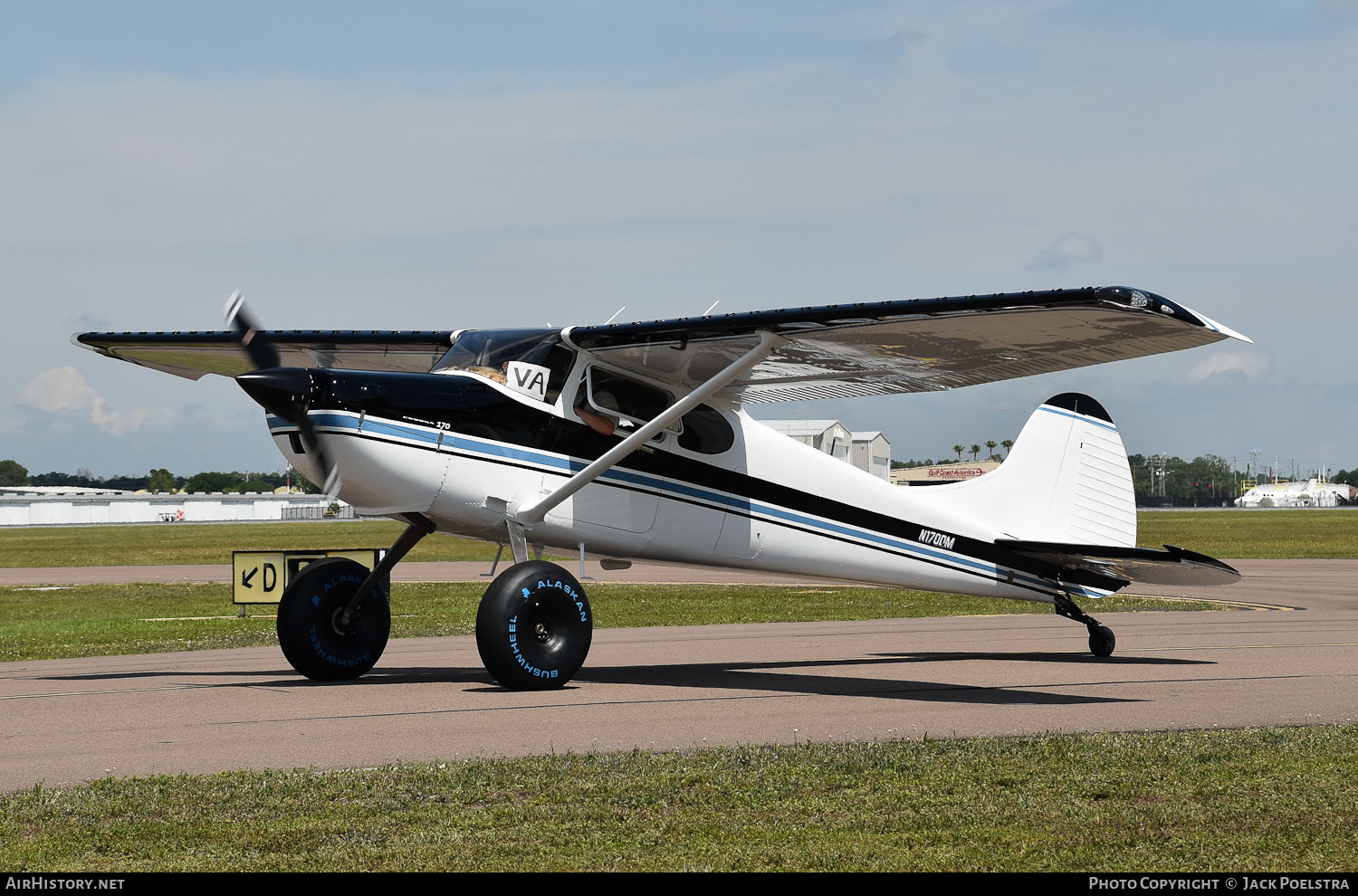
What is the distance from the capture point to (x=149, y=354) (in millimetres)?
14641

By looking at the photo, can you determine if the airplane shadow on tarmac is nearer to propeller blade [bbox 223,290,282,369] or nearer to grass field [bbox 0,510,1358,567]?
propeller blade [bbox 223,290,282,369]

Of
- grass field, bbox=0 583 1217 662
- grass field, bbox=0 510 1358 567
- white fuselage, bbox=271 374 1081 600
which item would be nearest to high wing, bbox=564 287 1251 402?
white fuselage, bbox=271 374 1081 600

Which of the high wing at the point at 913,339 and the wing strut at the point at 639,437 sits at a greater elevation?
the high wing at the point at 913,339

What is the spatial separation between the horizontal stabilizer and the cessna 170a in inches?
1.2

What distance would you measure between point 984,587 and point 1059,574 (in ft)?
3.17

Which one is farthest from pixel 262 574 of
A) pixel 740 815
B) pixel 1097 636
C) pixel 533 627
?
pixel 740 815

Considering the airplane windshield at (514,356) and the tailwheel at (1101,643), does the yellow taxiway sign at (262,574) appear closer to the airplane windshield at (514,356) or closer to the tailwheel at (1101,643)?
the airplane windshield at (514,356)

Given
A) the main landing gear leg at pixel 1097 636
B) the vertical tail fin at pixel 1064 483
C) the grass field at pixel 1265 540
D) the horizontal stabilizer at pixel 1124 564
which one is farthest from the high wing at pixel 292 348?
the grass field at pixel 1265 540

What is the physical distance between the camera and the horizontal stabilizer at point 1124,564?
525 inches

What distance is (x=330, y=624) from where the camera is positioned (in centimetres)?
1239

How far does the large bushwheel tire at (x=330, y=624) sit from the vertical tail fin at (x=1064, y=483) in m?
6.68

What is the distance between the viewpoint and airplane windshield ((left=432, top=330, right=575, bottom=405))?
11758 mm

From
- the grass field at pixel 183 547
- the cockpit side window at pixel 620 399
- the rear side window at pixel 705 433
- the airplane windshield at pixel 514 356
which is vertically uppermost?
the airplane windshield at pixel 514 356

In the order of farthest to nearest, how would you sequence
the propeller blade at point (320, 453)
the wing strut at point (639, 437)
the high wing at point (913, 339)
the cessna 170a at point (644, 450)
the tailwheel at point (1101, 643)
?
the tailwheel at point (1101, 643), the wing strut at point (639, 437), the cessna 170a at point (644, 450), the propeller blade at point (320, 453), the high wing at point (913, 339)
